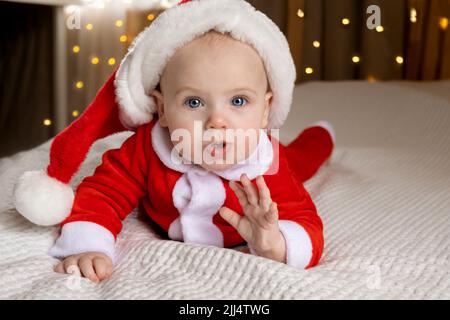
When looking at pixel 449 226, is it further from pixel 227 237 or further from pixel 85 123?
pixel 85 123

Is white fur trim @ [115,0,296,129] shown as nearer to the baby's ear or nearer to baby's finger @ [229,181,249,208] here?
the baby's ear

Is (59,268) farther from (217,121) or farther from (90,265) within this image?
(217,121)

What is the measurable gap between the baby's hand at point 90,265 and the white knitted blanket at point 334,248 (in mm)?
17

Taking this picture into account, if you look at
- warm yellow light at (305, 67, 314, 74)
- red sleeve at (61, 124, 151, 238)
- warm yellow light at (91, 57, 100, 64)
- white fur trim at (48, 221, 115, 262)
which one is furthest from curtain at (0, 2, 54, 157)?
white fur trim at (48, 221, 115, 262)

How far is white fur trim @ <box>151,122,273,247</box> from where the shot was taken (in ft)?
3.22

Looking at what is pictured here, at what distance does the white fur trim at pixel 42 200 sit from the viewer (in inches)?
36.6

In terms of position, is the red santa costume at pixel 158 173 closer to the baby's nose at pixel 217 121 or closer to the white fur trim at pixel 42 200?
the white fur trim at pixel 42 200

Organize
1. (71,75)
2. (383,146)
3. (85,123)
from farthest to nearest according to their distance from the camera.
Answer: (71,75) → (383,146) → (85,123)

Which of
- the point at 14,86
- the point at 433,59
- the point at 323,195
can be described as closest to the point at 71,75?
the point at 14,86

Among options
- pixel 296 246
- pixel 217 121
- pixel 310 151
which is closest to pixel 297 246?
pixel 296 246

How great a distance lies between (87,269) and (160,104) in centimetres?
31

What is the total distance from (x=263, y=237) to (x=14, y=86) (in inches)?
92.1

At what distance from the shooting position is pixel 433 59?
2.39 m

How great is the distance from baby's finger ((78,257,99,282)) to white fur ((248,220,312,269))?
0.75ft
